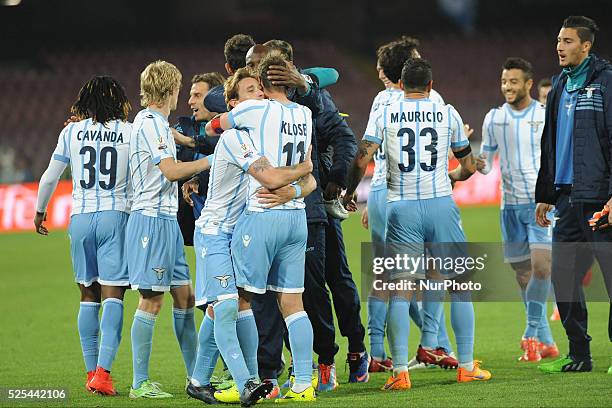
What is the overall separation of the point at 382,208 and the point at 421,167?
1025 millimetres

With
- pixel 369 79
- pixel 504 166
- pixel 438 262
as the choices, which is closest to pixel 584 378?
pixel 438 262

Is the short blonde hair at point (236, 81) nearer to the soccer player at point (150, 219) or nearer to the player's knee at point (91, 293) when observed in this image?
the soccer player at point (150, 219)

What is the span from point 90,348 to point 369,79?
27089 mm

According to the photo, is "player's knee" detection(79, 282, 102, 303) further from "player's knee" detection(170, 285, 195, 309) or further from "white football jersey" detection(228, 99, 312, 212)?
"white football jersey" detection(228, 99, 312, 212)

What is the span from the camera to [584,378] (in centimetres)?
664

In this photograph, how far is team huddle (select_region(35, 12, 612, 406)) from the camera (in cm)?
587

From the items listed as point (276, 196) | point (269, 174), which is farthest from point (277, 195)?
point (269, 174)

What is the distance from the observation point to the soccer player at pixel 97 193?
676 centimetres

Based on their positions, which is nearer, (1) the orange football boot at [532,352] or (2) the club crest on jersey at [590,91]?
(2) the club crest on jersey at [590,91]

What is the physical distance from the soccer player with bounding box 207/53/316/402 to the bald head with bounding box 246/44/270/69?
1.58 ft

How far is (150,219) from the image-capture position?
6566mm

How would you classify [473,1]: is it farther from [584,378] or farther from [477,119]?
[584,378]

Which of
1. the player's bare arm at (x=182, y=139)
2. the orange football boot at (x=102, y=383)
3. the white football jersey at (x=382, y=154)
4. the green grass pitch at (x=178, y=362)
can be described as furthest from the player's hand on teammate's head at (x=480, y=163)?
the orange football boot at (x=102, y=383)

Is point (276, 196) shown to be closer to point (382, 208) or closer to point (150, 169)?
point (150, 169)
